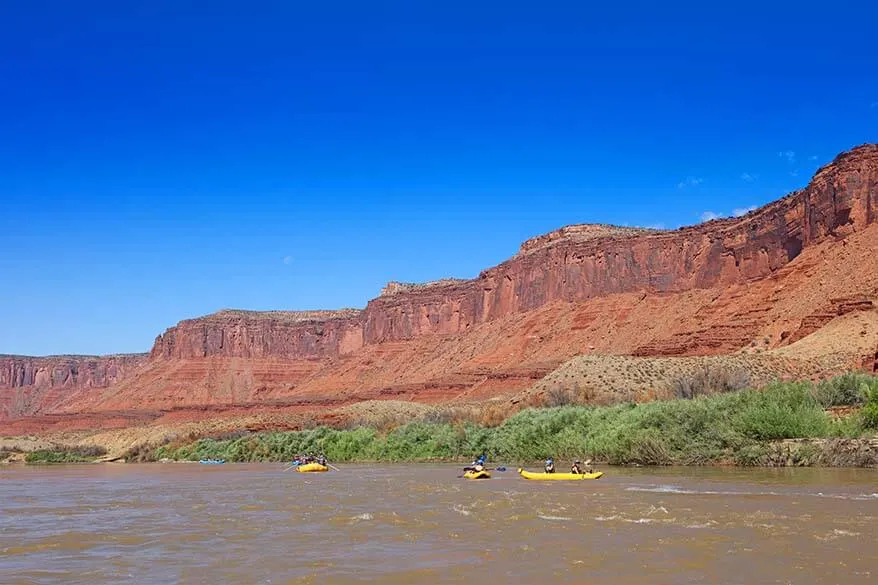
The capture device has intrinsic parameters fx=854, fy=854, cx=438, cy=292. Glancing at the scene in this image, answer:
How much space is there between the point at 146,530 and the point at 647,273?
7812cm

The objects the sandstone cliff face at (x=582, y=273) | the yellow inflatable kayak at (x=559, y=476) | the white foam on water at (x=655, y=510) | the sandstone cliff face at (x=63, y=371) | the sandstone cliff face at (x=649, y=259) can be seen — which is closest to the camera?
the white foam on water at (x=655, y=510)

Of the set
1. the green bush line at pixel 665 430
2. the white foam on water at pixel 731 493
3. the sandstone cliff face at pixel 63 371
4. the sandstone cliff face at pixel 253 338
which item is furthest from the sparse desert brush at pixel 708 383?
the sandstone cliff face at pixel 63 371

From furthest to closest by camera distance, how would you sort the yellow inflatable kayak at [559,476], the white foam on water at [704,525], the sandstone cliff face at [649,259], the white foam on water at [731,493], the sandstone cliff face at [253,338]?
the sandstone cliff face at [253,338], the sandstone cliff face at [649,259], the yellow inflatable kayak at [559,476], the white foam on water at [731,493], the white foam on water at [704,525]

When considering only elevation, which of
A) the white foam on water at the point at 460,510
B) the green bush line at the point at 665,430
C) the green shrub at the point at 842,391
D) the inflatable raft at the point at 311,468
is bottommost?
the inflatable raft at the point at 311,468

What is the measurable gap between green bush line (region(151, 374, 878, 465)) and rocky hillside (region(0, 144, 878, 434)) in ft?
50.3

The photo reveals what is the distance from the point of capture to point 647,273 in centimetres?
8994

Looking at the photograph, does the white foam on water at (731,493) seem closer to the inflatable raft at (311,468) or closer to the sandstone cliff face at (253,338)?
the inflatable raft at (311,468)

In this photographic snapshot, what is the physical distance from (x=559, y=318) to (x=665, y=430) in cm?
6387

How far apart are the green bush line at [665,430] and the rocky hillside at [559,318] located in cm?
1534

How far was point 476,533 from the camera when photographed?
1545cm

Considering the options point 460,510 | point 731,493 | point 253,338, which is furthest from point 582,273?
point 460,510

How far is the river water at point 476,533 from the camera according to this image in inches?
453

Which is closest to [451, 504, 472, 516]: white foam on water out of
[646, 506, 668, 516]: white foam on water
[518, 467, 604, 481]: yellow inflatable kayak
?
[646, 506, 668, 516]: white foam on water

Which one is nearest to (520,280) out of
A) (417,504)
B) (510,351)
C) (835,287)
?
(510,351)
